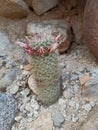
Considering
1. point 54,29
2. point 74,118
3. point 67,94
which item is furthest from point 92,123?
point 54,29

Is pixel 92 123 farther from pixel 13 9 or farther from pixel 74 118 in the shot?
pixel 13 9

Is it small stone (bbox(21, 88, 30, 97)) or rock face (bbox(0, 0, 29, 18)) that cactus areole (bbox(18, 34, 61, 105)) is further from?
rock face (bbox(0, 0, 29, 18))

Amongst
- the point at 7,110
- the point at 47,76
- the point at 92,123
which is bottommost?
the point at 7,110

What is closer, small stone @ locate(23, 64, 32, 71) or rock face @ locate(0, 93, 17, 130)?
rock face @ locate(0, 93, 17, 130)

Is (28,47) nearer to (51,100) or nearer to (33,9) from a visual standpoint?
(51,100)

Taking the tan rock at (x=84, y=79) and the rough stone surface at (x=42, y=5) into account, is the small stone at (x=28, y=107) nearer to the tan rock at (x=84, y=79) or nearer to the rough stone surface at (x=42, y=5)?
the tan rock at (x=84, y=79)

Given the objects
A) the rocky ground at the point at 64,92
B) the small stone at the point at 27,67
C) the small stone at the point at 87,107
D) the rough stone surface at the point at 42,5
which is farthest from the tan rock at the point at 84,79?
the rough stone surface at the point at 42,5

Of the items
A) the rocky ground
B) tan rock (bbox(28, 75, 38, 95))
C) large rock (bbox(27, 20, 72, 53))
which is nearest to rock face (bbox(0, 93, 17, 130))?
the rocky ground

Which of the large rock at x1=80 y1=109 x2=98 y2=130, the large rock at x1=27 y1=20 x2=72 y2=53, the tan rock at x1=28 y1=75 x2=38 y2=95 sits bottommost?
the tan rock at x1=28 y1=75 x2=38 y2=95
